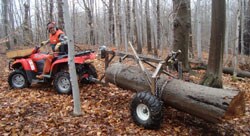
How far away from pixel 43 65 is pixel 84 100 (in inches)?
79.1

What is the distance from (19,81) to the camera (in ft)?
25.2

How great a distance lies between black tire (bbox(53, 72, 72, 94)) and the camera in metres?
6.84

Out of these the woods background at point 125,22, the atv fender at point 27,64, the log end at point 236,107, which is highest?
the woods background at point 125,22

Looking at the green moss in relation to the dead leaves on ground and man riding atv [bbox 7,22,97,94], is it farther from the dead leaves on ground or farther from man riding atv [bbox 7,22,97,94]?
man riding atv [bbox 7,22,97,94]

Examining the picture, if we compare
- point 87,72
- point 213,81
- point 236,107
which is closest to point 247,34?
point 213,81

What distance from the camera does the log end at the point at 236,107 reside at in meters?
4.28

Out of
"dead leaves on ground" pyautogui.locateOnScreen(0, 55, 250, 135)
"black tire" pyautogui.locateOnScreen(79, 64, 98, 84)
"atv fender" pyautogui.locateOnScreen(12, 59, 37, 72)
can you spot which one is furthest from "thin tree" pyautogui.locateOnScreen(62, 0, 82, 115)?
"atv fender" pyautogui.locateOnScreen(12, 59, 37, 72)

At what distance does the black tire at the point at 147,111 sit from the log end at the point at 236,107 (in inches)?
48.1

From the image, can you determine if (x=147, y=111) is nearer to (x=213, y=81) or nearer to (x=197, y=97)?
(x=197, y=97)

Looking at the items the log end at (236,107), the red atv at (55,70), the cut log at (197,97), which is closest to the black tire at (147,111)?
the cut log at (197,97)

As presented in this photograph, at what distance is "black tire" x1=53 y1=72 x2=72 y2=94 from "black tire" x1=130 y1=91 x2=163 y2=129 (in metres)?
2.37

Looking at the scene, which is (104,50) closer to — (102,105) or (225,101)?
(102,105)

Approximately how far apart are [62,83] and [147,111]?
113 inches

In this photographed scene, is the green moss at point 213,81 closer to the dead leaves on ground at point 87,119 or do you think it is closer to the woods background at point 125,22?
the dead leaves on ground at point 87,119
